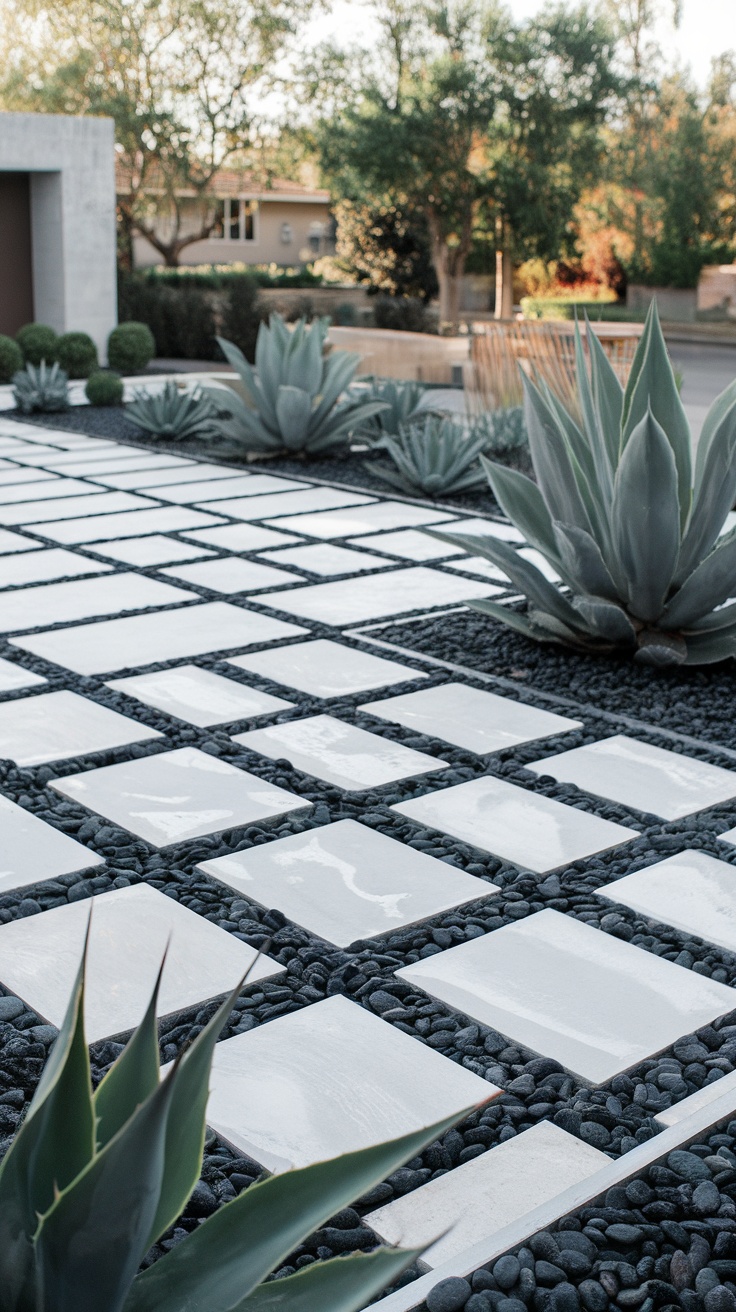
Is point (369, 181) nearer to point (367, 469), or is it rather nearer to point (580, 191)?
point (580, 191)

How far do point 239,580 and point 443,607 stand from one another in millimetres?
1004

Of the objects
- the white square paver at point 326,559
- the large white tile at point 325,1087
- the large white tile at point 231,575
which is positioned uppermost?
the white square paver at point 326,559

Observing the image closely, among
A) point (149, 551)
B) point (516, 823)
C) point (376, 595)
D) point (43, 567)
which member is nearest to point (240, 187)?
point (149, 551)

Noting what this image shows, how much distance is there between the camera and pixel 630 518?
4.34 meters

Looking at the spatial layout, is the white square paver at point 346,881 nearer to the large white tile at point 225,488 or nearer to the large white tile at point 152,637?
the large white tile at point 152,637

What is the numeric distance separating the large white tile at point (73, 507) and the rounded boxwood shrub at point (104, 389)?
181 inches

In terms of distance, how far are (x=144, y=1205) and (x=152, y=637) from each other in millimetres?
4006

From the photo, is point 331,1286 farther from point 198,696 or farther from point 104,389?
point 104,389

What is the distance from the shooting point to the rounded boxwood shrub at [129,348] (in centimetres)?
1622

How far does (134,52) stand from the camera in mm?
25688

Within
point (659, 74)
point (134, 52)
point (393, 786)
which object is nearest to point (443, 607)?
point (393, 786)

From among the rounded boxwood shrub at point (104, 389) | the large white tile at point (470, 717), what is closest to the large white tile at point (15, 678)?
the large white tile at point (470, 717)

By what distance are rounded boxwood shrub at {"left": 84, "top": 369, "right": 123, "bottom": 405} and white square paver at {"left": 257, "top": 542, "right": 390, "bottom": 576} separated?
6398 mm

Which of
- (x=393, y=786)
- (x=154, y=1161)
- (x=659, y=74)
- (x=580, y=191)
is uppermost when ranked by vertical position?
(x=659, y=74)
